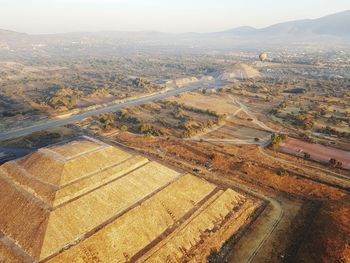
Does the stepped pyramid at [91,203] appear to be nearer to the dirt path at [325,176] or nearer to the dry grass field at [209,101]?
the dirt path at [325,176]

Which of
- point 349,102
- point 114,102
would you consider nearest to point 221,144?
point 114,102

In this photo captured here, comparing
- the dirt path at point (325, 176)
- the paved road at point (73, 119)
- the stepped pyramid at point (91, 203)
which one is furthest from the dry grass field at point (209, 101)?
the stepped pyramid at point (91, 203)

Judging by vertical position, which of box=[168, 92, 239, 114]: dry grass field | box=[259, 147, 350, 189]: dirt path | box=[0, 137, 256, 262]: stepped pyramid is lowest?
box=[168, 92, 239, 114]: dry grass field

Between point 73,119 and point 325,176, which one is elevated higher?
point 325,176

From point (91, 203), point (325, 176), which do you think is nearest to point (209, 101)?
point (325, 176)

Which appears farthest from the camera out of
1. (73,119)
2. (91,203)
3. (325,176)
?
(73,119)

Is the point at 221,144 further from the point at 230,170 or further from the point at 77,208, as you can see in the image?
the point at 77,208

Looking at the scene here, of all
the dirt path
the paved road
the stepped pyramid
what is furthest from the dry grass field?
the stepped pyramid

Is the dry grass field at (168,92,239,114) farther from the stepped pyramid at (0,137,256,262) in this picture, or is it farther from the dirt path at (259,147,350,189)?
the stepped pyramid at (0,137,256,262)

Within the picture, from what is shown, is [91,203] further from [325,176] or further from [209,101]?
[209,101]
